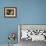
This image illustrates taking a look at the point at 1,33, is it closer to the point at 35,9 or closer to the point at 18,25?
the point at 18,25

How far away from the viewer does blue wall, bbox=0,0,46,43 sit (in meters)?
4.86

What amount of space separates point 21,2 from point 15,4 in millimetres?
229

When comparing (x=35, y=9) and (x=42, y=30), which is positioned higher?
(x=35, y=9)

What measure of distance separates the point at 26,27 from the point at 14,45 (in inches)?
29.9

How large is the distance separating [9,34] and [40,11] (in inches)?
54.8

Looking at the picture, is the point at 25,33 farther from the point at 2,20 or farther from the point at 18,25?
the point at 2,20

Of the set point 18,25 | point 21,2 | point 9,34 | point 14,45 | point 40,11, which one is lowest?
point 14,45

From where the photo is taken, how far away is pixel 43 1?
16.0 ft

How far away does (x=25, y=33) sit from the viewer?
4633mm

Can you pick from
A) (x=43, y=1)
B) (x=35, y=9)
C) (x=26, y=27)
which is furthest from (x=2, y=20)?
(x=43, y=1)

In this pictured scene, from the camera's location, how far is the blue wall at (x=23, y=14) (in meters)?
4.86

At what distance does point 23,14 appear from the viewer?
4.88m

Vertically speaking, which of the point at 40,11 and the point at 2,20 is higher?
the point at 40,11

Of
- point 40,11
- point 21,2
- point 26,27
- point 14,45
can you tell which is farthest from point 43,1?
point 14,45
